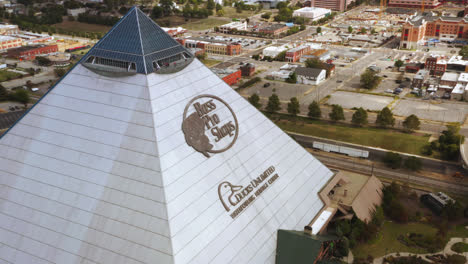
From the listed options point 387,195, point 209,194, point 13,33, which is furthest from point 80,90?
point 13,33

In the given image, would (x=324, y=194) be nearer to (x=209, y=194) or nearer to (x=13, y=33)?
(x=209, y=194)

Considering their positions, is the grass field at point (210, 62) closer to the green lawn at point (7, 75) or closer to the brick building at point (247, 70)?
the brick building at point (247, 70)

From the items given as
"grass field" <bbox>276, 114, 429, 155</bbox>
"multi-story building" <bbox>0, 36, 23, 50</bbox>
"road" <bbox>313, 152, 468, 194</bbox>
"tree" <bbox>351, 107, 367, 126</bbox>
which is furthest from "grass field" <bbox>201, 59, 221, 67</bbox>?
"road" <bbox>313, 152, 468, 194</bbox>

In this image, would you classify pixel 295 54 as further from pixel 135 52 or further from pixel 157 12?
pixel 157 12

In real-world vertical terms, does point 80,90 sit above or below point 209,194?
above

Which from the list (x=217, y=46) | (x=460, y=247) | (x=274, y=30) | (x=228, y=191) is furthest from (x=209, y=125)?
(x=274, y=30)

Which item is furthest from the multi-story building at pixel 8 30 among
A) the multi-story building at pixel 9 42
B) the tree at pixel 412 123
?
the tree at pixel 412 123
